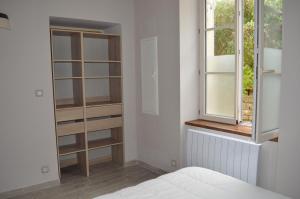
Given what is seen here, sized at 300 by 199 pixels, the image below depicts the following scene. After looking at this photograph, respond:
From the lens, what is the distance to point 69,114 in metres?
3.73

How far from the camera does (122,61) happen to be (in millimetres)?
4152

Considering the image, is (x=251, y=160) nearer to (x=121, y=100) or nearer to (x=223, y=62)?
(x=223, y=62)

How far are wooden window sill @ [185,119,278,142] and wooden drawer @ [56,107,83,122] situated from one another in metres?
1.59

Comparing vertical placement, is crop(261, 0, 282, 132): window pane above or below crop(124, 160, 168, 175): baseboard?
above

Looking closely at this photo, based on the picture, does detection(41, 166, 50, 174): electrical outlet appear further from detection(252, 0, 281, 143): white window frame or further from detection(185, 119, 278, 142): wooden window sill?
detection(252, 0, 281, 143): white window frame

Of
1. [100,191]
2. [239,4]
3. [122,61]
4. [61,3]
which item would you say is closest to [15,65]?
[61,3]

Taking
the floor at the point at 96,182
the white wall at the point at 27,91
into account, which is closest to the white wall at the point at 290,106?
the white wall at the point at 27,91

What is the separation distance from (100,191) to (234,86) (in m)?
2.22

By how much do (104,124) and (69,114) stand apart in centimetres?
59

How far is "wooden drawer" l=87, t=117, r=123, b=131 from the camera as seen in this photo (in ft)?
13.0

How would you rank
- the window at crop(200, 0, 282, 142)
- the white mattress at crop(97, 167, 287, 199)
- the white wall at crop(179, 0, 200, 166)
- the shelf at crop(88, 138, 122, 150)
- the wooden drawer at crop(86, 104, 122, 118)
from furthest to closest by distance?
the shelf at crop(88, 138, 122, 150) → the wooden drawer at crop(86, 104, 122, 118) → the white wall at crop(179, 0, 200, 166) → the window at crop(200, 0, 282, 142) → the white mattress at crop(97, 167, 287, 199)

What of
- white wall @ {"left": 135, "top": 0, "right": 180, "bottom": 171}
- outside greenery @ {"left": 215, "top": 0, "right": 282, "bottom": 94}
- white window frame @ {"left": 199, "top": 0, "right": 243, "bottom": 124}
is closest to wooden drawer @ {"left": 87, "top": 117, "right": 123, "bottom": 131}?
white wall @ {"left": 135, "top": 0, "right": 180, "bottom": 171}

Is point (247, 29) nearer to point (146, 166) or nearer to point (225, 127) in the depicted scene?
point (225, 127)

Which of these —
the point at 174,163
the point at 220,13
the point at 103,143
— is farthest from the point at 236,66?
the point at 103,143
